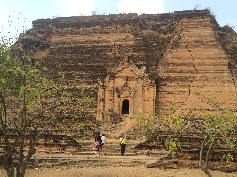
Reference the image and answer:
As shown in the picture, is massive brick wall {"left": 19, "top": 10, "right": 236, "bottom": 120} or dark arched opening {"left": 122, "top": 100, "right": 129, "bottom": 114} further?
dark arched opening {"left": 122, "top": 100, "right": 129, "bottom": 114}

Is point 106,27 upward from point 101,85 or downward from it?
upward

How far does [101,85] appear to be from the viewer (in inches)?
888

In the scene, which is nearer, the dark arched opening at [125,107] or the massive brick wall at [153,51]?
the massive brick wall at [153,51]

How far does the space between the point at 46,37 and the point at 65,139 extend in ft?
44.1

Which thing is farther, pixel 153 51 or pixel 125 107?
pixel 153 51

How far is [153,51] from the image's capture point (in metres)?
24.1

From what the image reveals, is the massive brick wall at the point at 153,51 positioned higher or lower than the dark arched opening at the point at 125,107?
higher

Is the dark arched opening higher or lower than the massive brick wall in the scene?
lower

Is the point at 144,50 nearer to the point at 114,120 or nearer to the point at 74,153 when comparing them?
the point at 114,120

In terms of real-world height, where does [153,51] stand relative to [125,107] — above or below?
above

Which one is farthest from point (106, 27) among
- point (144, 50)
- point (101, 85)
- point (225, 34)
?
point (225, 34)

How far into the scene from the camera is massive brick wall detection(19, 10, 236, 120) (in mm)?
21594

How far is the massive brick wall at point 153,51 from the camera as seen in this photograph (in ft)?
70.8

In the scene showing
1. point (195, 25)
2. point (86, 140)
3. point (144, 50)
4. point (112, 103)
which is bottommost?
point (86, 140)
